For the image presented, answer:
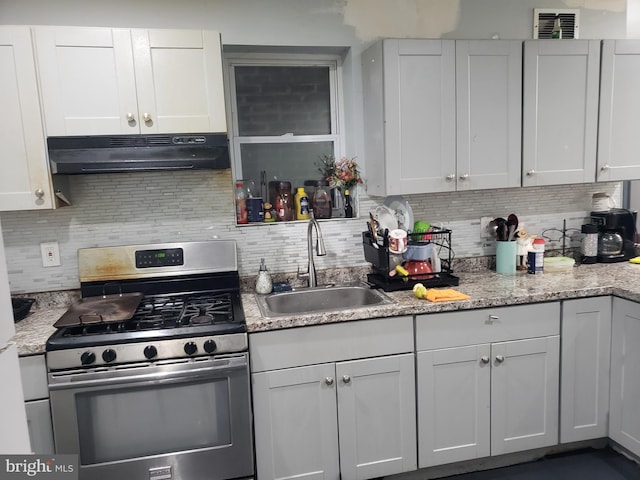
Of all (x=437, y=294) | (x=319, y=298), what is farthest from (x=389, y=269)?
(x=319, y=298)

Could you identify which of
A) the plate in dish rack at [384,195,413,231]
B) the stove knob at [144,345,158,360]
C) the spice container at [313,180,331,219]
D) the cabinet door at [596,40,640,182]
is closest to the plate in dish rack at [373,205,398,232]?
the plate in dish rack at [384,195,413,231]

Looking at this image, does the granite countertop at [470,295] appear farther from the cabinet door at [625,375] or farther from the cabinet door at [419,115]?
the cabinet door at [419,115]

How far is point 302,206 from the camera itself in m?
2.63

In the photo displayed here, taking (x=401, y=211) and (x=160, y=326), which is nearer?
(x=160, y=326)

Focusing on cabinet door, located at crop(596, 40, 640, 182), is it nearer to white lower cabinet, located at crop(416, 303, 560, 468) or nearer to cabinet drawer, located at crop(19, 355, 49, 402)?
white lower cabinet, located at crop(416, 303, 560, 468)

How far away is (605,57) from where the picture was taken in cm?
249

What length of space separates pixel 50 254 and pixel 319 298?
1368 millimetres

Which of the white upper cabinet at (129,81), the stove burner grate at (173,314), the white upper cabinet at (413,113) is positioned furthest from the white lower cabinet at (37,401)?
the white upper cabinet at (413,113)

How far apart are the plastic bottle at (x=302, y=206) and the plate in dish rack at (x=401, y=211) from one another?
453 millimetres

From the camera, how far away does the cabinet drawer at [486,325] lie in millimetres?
2125

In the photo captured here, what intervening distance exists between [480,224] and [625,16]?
58.5 inches

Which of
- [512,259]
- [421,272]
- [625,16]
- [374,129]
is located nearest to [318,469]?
[421,272]

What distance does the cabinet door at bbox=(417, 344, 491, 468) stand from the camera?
7.07ft

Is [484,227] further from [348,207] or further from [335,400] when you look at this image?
[335,400]
